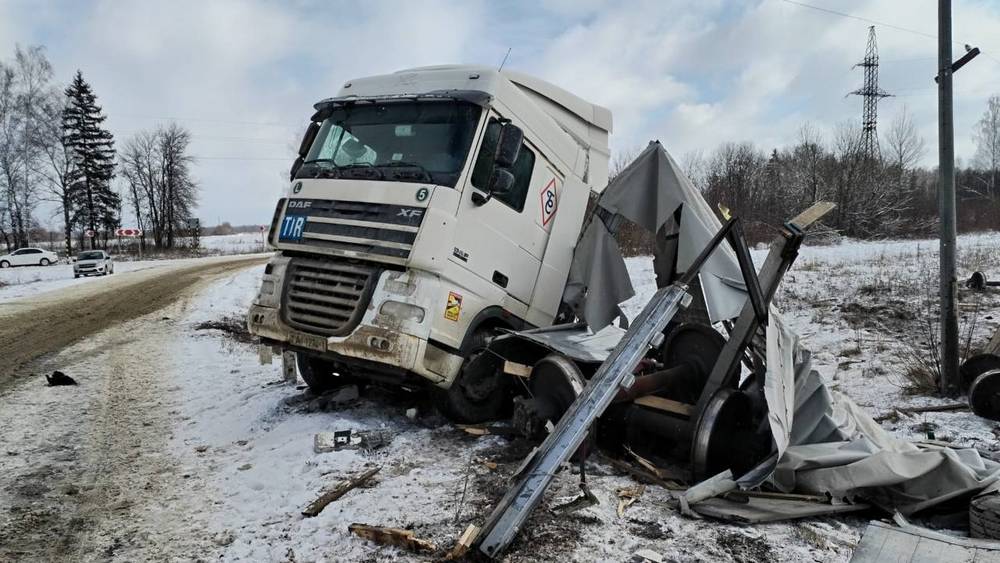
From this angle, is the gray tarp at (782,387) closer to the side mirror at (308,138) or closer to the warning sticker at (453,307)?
the warning sticker at (453,307)

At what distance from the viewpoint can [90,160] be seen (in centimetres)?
4559

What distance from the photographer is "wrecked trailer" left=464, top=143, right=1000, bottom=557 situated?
386 cm

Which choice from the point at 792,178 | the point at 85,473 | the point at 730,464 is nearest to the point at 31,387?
the point at 85,473

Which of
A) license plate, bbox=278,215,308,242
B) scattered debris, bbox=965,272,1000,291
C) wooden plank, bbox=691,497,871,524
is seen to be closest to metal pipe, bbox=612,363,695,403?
wooden plank, bbox=691,497,871,524

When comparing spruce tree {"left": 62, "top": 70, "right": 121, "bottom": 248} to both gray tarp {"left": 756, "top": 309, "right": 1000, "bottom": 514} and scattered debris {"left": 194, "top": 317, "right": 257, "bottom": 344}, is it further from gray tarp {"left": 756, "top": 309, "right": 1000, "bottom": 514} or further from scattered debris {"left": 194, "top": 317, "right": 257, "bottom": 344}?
gray tarp {"left": 756, "top": 309, "right": 1000, "bottom": 514}

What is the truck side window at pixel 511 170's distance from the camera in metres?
5.73

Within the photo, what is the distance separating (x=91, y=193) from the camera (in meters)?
45.9

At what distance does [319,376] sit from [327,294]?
1.54 meters

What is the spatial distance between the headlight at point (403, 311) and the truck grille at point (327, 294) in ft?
0.70

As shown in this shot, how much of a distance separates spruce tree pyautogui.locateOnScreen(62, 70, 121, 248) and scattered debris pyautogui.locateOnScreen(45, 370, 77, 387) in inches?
1729

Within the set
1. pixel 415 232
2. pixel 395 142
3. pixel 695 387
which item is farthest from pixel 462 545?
pixel 395 142

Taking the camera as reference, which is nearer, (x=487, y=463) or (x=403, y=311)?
(x=487, y=463)

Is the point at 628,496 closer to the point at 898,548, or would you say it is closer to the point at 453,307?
the point at 898,548

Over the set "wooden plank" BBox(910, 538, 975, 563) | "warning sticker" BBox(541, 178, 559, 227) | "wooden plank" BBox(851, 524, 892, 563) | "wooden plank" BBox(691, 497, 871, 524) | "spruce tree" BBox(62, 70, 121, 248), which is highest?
"spruce tree" BBox(62, 70, 121, 248)
